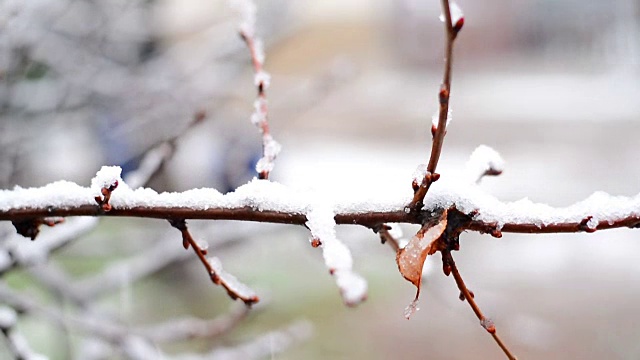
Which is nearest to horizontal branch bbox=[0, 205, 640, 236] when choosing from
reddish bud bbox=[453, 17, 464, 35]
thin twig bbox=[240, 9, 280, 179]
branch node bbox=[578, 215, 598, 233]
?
branch node bbox=[578, 215, 598, 233]

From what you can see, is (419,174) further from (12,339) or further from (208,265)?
(12,339)

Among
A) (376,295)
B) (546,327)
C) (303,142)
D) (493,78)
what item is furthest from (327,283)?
(493,78)

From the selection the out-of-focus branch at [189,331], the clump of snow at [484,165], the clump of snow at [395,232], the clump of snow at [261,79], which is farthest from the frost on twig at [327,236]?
the out-of-focus branch at [189,331]

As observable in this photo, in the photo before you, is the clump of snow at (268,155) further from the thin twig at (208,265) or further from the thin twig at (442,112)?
the thin twig at (442,112)

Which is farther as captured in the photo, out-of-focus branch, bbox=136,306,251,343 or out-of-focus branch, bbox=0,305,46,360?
out-of-focus branch, bbox=136,306,251,343

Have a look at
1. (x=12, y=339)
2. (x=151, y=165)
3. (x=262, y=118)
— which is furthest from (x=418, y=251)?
(x=151, y=165)

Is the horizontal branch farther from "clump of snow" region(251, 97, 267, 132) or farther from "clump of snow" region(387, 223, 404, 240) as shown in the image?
"clump of snow" region(251, 97, 267, 132)

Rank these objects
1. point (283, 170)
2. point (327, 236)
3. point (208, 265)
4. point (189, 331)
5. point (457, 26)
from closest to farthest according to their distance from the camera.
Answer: point (457, 26), point (327, 236), point (208, 265), point (189, 331), point (283, 170)
